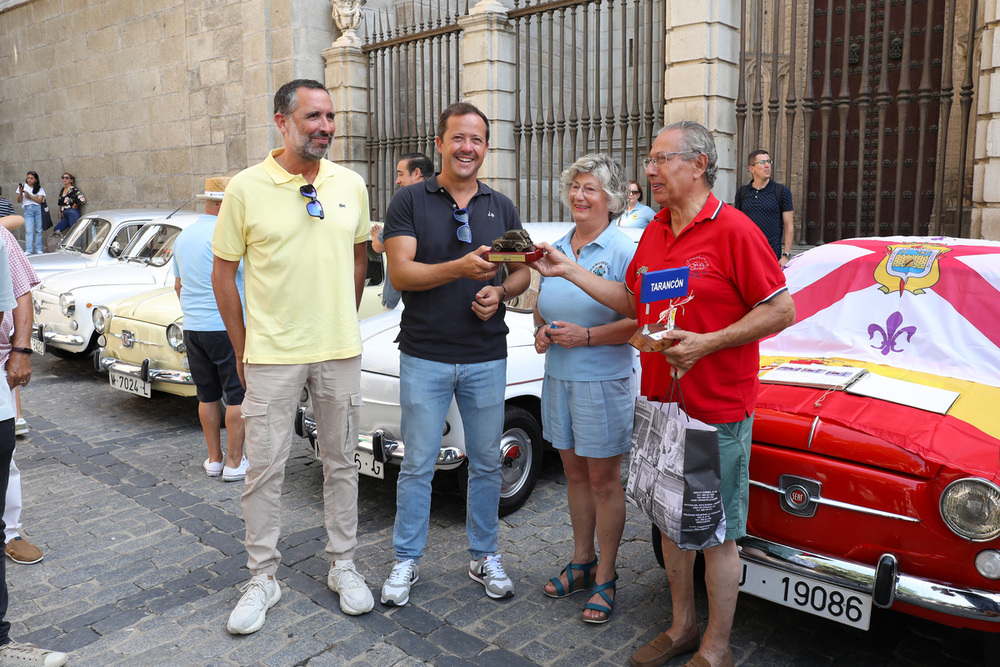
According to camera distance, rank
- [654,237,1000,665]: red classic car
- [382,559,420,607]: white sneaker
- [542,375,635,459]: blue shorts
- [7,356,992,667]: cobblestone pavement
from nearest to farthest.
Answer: [654,237,1000,665]: red classic car → [7,356,992,667]: cobblestone pavement → [542,375,635,459]: blue shorts → [382,559,420,607]: white sneaker

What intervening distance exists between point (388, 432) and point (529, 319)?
4.08 feet

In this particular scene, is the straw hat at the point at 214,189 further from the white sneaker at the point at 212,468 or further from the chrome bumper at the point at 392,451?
the chrome bumper at the point at 392,451

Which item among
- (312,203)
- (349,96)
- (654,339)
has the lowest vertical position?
(654,339)

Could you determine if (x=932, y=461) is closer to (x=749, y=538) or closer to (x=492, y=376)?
(x=749, y=538)

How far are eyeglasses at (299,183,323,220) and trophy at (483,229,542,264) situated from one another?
0.86 metres

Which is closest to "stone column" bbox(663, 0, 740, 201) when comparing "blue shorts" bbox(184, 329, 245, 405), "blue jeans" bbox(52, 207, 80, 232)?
"blue shorts" bbox(184, 329, 245, 405)

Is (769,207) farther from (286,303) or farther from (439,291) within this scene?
(286,303)

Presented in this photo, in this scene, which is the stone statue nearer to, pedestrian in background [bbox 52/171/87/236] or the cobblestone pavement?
pedestrian in background [bbox 52/171/87/236]

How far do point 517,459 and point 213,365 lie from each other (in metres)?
2.34

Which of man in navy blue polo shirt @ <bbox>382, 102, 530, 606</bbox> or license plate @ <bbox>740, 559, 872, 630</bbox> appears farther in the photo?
man in navy blue polo shirt @ <bbox>382, 102, 530, 606</bbox>

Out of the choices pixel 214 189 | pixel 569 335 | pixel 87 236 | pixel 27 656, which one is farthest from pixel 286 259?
pixel 87 236

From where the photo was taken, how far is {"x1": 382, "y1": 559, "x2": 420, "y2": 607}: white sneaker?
370 centimetres

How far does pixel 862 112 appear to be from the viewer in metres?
8.00

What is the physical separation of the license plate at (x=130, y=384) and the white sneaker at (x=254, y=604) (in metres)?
3.42
